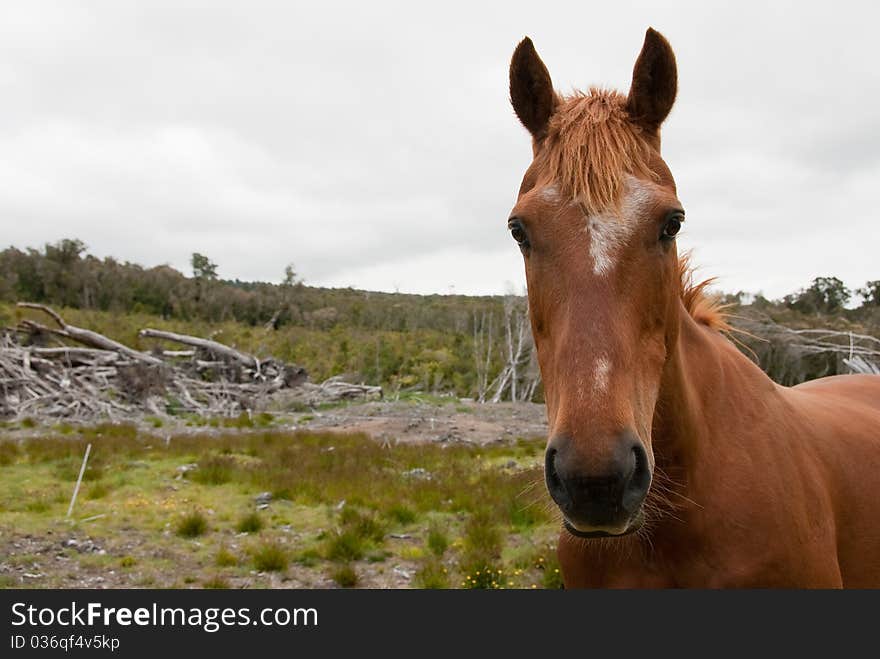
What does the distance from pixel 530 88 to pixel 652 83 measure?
52 cm

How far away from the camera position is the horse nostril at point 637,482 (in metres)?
1.73

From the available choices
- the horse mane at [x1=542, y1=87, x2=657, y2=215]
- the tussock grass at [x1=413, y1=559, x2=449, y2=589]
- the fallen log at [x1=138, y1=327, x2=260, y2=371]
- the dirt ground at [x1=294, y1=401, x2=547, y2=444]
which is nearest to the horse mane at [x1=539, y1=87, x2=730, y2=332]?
the horse mane at [x1=542, y1=87, x2=657, y2=215]

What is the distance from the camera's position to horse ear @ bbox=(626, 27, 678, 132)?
7.91 ft

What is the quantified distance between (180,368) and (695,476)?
67.1 feet

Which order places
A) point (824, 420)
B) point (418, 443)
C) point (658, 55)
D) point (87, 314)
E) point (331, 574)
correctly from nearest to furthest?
point (658, 55) → point (824, 420) → point (331, 574) → point (418, 443) → point (87, 314)

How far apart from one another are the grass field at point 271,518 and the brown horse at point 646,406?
0.68 metres

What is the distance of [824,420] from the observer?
3203 millimetres

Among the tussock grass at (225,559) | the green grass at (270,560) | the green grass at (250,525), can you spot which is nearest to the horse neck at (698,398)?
the green grass at (270,560)

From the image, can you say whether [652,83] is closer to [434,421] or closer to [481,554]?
[481,554]

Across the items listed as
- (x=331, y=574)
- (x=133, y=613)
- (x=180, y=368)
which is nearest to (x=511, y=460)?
(x=331, y=574)

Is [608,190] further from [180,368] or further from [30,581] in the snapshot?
[180,368]

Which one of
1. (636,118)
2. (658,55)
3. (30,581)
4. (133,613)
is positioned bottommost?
(30,581)

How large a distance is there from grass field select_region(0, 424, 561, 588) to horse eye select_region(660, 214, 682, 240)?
4.53ft

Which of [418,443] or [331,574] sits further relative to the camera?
[418,443]
